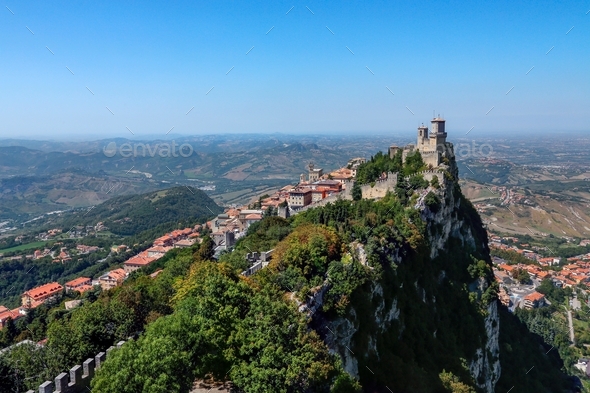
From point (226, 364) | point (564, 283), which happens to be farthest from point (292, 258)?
point (564, 283)

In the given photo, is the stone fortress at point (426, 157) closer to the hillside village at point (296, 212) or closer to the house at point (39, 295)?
the hillside village at point (296, 212)

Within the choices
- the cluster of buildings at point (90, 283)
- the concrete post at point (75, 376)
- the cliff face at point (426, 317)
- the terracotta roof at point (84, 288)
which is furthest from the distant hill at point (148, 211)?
the concrete post at point (75, 376)

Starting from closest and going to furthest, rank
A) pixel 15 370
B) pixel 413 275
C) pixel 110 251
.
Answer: pixel 15 370
pixel 413 275
pixel 110 251

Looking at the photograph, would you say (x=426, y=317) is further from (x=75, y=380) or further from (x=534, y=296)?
(x=534, y=296)

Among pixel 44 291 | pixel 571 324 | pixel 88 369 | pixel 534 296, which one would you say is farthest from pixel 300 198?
pixel 571 324

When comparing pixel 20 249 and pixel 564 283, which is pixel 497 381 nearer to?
pixel 564 283

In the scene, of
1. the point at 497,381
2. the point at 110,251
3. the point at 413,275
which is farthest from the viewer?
the point at 110,251

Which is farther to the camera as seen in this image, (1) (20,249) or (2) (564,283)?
(1) (20,249)
